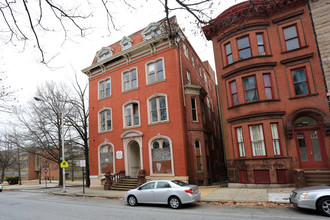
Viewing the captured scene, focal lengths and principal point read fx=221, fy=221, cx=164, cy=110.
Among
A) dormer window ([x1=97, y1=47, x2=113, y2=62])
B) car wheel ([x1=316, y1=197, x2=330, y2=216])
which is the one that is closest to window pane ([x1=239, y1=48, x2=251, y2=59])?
car wheel ([x1=316, y1=197, x2=330, y2=216])

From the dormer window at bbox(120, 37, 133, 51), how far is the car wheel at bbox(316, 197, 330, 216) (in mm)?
19352

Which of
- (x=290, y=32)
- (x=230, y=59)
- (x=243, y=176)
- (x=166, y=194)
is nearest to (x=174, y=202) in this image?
(x=166, y=194)

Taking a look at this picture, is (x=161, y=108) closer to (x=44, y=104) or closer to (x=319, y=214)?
(x=319, y=214)

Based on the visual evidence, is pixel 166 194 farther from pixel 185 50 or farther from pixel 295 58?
pixel 185 50

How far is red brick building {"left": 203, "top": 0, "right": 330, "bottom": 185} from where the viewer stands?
14.0 meters

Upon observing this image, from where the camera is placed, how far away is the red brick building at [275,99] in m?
14.0

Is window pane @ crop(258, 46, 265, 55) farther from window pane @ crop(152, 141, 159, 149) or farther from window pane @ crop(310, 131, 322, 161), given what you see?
window pane @ crop(152, 141, 159, 149)

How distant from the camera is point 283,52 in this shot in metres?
15.2

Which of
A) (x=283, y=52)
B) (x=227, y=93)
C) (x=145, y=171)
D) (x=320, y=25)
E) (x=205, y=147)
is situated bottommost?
(x=145, y=171)

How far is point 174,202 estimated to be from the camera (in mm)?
10602

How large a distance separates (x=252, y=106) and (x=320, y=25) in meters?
6.80

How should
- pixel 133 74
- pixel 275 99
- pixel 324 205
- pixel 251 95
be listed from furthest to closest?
pixel 133 74, pixel 251 95, pixel 275 99, pixel 324 205

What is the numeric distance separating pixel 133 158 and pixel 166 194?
34.2 feet

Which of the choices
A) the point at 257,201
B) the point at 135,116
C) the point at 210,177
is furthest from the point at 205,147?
the point at 257,201
